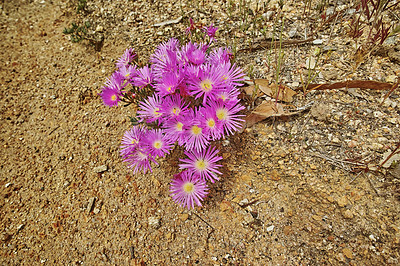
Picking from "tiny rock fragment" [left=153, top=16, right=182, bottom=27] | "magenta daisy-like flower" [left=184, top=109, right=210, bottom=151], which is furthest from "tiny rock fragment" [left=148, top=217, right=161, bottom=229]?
"tiny rock fragment" [left=153, top=16, right=182, bottom=27]

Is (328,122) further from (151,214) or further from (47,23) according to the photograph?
(47,23)

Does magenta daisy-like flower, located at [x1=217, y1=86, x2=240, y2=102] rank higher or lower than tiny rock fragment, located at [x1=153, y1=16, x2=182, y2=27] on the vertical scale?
lower

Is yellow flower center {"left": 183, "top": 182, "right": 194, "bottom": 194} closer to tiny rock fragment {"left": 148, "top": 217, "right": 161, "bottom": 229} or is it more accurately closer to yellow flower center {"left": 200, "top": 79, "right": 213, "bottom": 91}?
tiny rock fragment {"left": 148, "top": 217, "right": 161, "bottom": 229}

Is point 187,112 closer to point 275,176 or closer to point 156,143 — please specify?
point 156,143

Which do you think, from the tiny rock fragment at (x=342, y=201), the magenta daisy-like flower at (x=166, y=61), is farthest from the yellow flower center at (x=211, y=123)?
the tiny rock fragment at (x=342, y=201)

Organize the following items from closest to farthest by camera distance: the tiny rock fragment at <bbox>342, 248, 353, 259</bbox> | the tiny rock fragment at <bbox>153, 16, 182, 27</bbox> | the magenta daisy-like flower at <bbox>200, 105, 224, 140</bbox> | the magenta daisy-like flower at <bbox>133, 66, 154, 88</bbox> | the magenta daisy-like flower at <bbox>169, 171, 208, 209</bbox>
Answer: the tiny rock fragment at <bbox>342, 248, 353, 259</bbox>
the magenta daisy-like flower at <bbox>200, 105, 224, 140</bbox>
the magenta daisy-like flower at <bbox>169, 171, 208, 209</bbox>
the magenta daisy-like flower at <bbox>133, 66, 154, 88</bbox>
the tiny rock fragment at <bbox>153, 16, 182, 27</bbox>

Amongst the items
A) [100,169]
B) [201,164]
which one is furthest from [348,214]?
[100,169]
